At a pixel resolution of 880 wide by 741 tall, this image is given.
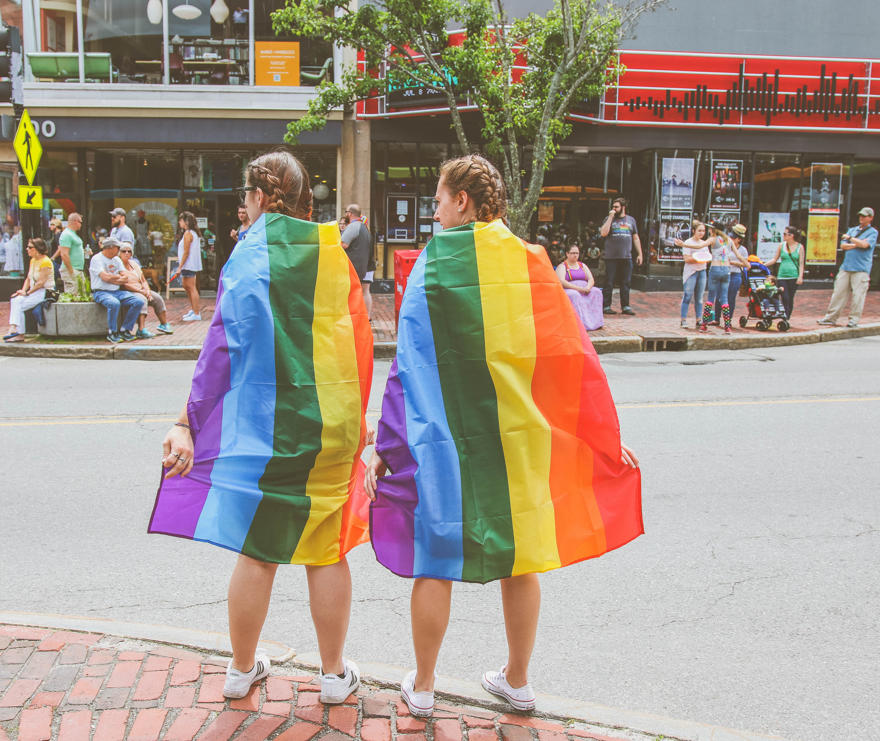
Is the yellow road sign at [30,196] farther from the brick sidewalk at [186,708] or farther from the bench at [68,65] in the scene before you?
the brick sidewalk at [186,708]

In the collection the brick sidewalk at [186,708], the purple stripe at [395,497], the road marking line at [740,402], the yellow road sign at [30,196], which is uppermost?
the yellow road sign at [30,196]

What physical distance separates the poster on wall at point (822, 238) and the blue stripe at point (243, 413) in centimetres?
2007

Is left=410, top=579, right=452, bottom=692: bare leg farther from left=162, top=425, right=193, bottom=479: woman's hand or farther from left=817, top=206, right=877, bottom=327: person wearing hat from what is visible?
left=817, top=206, right=877, bottom=327: person wearing hat

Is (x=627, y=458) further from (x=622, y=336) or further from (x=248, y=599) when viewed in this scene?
(x=622, y=336)

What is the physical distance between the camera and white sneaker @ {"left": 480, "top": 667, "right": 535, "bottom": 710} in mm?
2918

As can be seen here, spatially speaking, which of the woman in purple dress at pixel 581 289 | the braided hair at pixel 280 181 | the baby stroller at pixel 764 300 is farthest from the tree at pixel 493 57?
the braided hair at pixel 280 181

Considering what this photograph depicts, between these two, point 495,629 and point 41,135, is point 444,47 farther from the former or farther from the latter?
point 495,629

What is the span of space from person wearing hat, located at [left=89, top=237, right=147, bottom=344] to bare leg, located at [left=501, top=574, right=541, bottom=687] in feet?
35.0

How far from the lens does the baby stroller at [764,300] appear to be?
1396 centimetres

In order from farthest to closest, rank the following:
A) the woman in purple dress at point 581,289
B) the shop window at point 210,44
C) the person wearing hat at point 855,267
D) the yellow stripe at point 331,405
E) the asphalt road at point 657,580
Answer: the shop window at point 210,44 → the person wearing hat at point 855,267 → the woman in purple dress at point 581,289 → the asphalt road at point 657,580 → the yellow stripe at point 331,405

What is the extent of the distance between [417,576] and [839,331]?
1312cm

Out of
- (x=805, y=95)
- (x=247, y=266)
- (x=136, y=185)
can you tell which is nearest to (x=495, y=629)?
(x=247, y=266)

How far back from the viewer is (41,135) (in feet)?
59.7

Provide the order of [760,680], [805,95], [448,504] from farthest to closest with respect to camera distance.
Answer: [805,95] → [760,680] → [448,504]
